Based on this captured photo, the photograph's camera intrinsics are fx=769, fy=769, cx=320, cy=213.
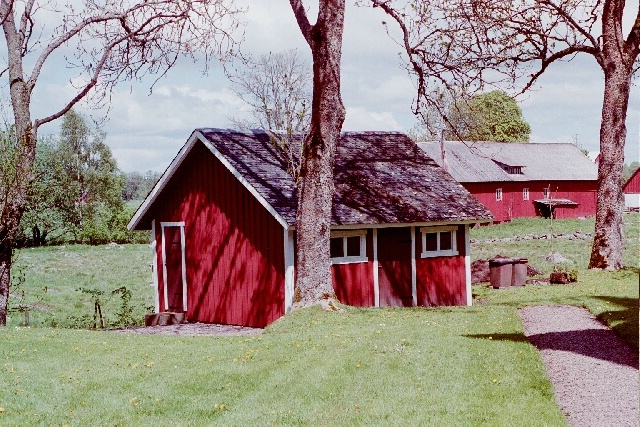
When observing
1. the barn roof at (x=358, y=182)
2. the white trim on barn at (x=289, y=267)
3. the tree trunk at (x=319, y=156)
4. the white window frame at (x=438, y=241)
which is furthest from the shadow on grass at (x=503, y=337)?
the white window frame at (x=438, y=241)

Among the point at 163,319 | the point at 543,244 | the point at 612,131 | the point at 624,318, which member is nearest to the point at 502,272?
the point at 612,131

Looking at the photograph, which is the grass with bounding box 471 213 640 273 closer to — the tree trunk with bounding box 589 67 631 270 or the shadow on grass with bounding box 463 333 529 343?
the tree trunk with bounding box 589 67 631 270

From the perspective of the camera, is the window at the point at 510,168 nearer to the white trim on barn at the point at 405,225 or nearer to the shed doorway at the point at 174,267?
the white trim on barn at the point at 405,225

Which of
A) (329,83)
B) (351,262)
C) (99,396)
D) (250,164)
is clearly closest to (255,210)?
Answer: (250,164)

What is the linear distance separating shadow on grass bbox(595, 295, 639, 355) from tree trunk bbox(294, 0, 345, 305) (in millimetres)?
6530

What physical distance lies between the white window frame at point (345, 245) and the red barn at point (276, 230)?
3 centimetres

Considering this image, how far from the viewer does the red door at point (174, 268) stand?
2384 centimetres

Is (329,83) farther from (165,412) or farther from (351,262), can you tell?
(165,412)

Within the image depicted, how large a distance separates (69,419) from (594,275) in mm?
18915

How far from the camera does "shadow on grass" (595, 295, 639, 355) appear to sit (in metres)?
13.2

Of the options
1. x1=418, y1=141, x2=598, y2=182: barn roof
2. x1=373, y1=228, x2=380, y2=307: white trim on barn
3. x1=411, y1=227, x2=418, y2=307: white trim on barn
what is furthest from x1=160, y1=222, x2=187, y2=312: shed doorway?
x1=418, y1=141, x2=598, y2=182: barn roof

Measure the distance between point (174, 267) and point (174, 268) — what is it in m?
0.03

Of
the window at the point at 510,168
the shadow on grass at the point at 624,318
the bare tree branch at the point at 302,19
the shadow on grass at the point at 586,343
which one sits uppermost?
the bare tree branch at the point at 302,19

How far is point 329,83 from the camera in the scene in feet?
60.4
